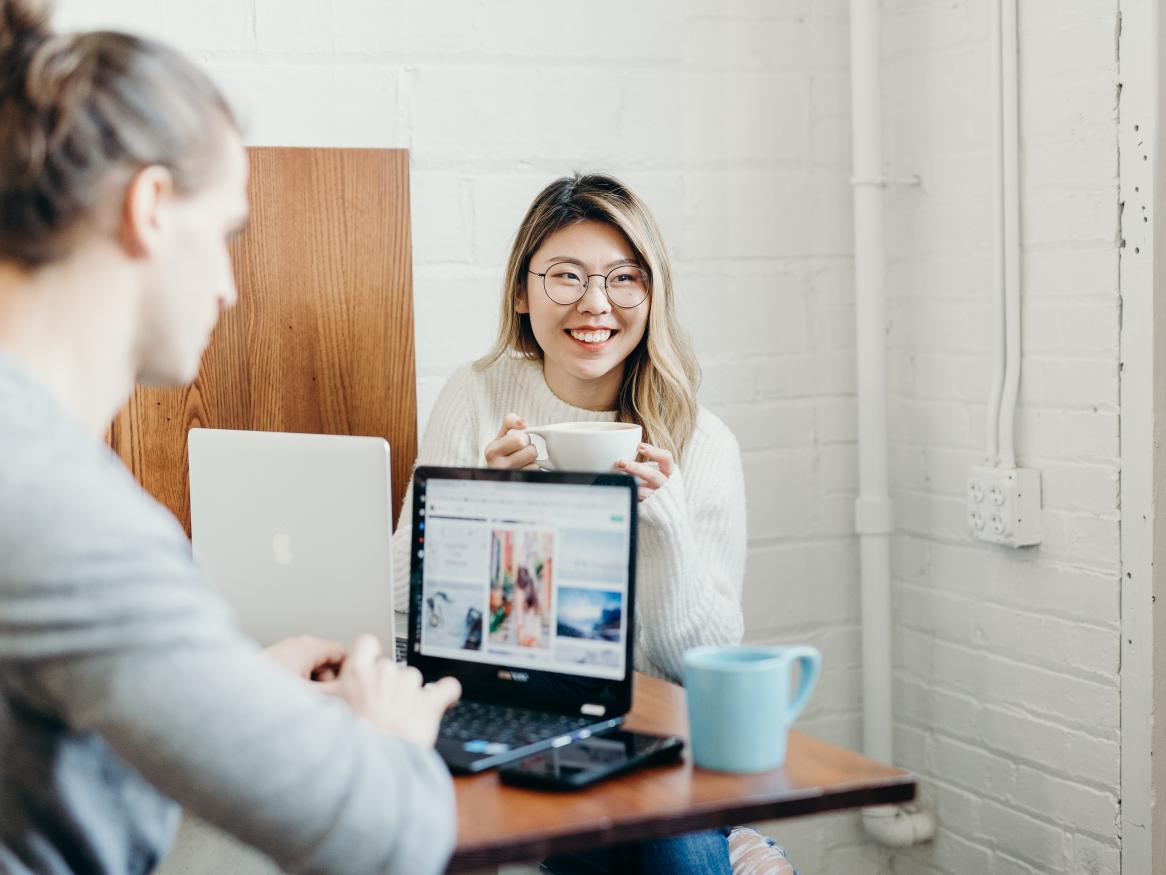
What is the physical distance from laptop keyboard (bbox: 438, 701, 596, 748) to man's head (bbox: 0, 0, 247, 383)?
0.47 metres

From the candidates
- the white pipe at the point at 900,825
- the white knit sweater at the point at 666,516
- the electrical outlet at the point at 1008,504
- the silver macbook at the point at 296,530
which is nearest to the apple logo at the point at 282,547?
the silver macbook at the point at 296,530

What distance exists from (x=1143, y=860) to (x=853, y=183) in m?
1.23

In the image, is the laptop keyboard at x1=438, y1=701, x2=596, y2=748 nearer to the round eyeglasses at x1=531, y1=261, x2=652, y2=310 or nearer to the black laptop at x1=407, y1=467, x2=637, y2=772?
the black laptop at x1=407, y1=467, x2=637, y2=772

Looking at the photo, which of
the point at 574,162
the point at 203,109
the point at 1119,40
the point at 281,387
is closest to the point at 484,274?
the point at 574,162

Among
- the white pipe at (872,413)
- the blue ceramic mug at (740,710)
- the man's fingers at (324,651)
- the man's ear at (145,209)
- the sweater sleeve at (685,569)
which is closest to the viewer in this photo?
the man's ear at (145,209)

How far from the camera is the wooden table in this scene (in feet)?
3.36

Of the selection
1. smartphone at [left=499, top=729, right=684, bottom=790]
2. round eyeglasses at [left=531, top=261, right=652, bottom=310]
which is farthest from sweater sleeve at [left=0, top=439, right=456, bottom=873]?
round eyeglasses at [left=531, top=261, right=652, bottom=310]

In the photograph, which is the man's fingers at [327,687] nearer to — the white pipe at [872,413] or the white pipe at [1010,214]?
the white pipe at [1010,214]

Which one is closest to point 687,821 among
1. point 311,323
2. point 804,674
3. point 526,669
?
point 804,674

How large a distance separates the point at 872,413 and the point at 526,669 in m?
1.30

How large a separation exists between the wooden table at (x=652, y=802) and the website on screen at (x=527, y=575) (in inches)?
6.9

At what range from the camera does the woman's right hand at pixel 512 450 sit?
1.67m

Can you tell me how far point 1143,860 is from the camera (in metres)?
1.99

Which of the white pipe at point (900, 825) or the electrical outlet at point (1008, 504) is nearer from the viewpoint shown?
the electrical outlet at point (1008, 504)
